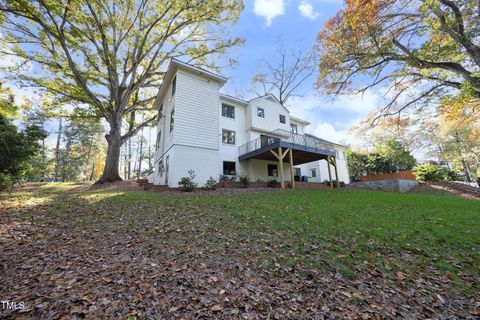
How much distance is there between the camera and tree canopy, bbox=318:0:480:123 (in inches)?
282

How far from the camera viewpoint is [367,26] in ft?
26.4

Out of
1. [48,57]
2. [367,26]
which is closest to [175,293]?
[367,26]

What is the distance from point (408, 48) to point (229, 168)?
1187cm

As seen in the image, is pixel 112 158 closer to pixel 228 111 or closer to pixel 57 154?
pixel 228 111

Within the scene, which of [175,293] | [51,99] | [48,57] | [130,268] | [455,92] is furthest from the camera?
[51,99]

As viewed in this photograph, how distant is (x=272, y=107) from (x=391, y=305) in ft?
57.8

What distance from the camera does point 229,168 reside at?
15141 millimetres

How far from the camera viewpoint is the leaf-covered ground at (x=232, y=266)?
2529 millimetres

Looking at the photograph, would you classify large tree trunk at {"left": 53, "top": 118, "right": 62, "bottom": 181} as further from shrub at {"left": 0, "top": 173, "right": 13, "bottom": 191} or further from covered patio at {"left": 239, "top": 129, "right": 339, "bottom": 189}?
covered patio at {"left": 239, "top": 129, "right": 339, "bottom": 189}

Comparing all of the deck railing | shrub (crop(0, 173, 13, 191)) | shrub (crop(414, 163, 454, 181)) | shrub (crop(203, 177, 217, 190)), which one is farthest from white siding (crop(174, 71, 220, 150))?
shrub (crop(414, 163, 454, 181))

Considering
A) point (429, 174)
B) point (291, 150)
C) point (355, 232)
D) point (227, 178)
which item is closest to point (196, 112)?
point (227, 178)

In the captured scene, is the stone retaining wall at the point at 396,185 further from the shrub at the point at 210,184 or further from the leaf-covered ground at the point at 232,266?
the shrub at the point at 210,184

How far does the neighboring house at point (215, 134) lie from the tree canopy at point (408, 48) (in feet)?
18.9

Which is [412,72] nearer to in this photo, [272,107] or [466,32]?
[466,32]
